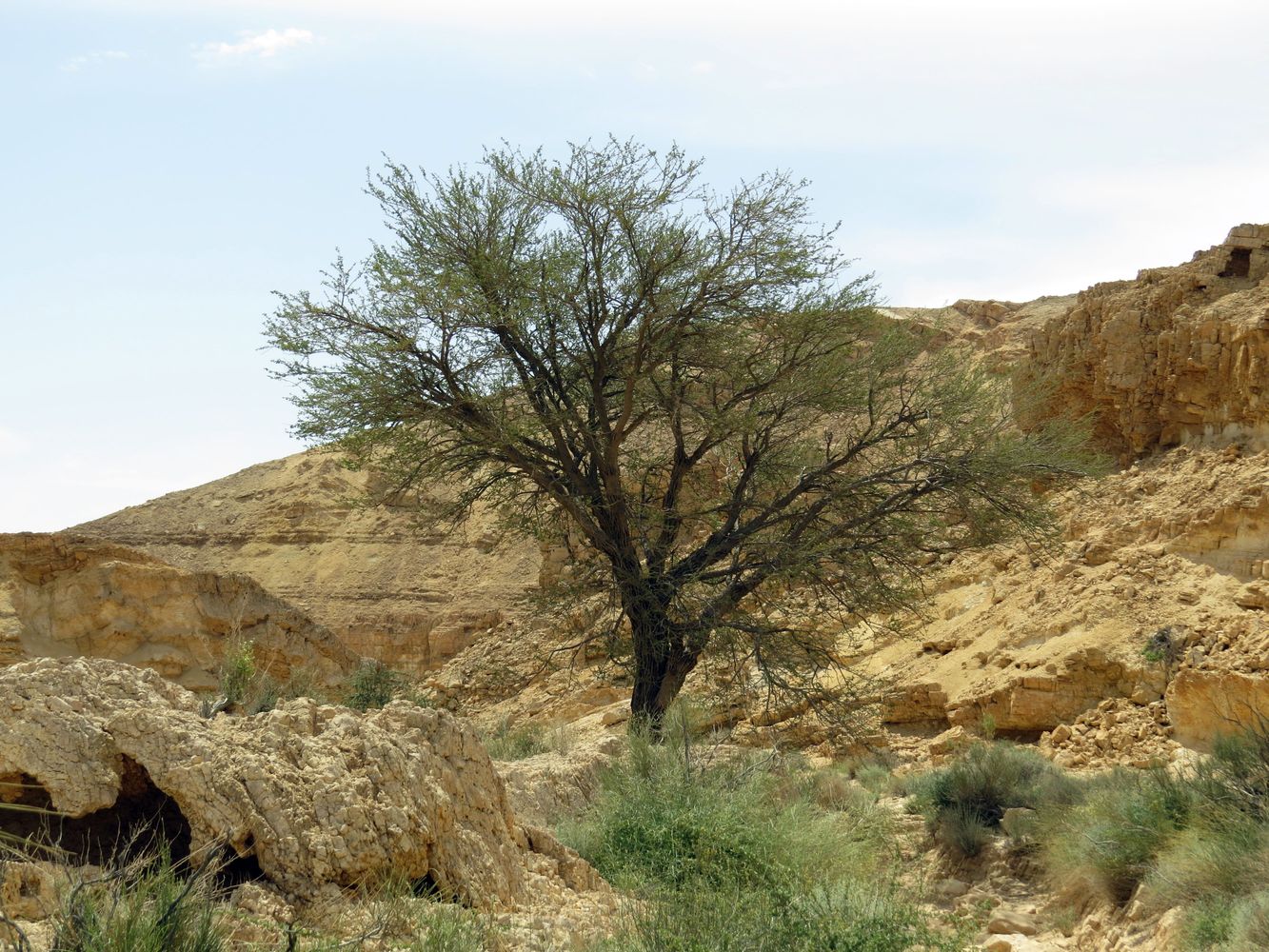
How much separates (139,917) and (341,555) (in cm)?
4420

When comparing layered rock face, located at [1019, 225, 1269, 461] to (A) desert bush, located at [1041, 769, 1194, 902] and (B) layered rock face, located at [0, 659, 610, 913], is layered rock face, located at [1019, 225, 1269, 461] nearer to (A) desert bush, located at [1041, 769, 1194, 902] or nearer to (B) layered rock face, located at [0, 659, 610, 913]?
(A) desert bush, located at [1041, 769, 1194, 902]

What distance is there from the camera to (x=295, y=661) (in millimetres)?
23266

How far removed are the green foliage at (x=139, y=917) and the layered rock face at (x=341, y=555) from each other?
33.0 meters

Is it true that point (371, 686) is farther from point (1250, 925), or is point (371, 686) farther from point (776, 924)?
point (1250, 925)

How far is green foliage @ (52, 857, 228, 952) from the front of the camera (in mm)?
3748

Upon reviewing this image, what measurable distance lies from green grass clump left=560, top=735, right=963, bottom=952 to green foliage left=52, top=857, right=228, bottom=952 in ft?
5.95

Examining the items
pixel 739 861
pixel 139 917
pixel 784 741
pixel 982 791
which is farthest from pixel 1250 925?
pixel 784 741

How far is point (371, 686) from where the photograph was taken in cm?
2091

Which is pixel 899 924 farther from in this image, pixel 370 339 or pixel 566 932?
pixel 370 339

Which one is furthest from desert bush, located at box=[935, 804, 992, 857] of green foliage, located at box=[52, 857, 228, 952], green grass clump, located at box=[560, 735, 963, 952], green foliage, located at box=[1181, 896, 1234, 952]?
green foliage, located at box=[52, 857, 228, 952]

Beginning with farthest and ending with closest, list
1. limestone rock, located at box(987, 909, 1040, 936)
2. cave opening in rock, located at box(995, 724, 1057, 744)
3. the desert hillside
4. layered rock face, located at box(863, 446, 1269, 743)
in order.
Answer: cave opening in rock, located at box(995, 724, 1057, 744)
layered rock face, located at box(863, 446, 1269, 743)
limestone rock, located at box(987, 909, 1040, 936)
the desert hillside

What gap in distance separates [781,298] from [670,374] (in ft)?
5.63

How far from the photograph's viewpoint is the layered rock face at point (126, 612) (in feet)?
69.2

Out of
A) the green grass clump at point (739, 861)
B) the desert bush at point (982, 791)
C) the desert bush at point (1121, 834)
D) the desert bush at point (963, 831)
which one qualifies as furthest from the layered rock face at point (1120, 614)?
the green grass clump at point (739, 861)
